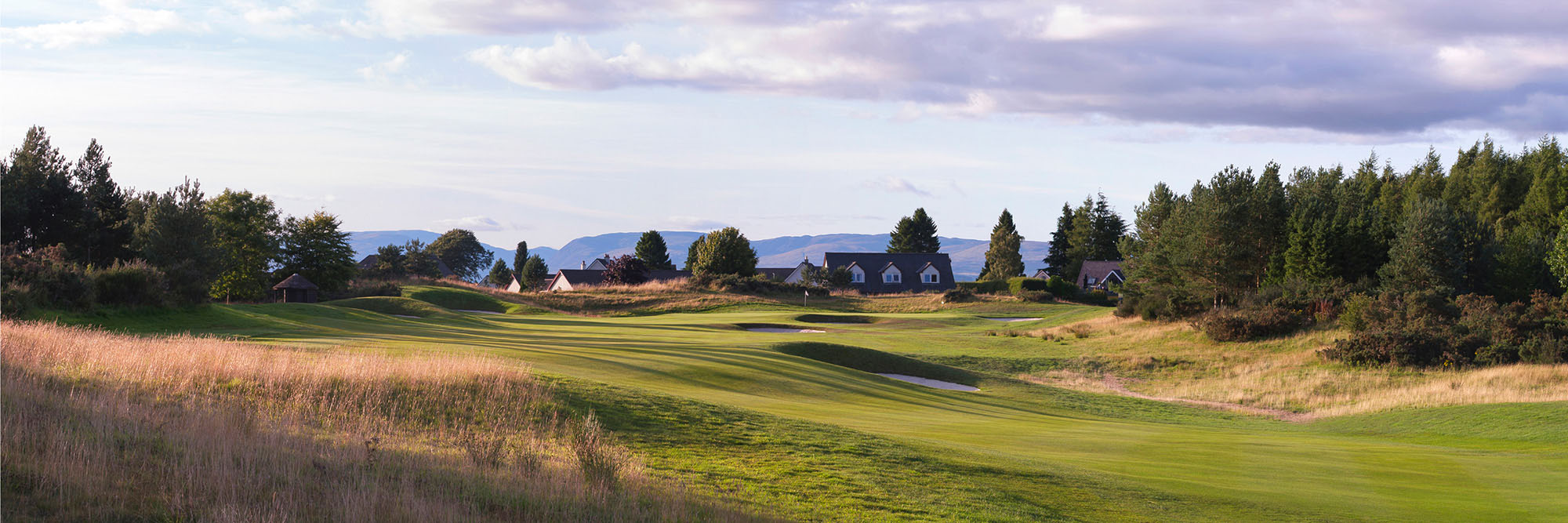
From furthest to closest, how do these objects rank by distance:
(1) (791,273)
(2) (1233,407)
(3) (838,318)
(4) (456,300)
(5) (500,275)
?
(1) (791,273), (5) (500,275), (4) (456,300), (3) (838,318), (2) (1233,407)

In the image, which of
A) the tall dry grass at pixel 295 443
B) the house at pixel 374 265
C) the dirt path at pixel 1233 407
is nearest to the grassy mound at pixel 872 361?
the dirt path at pixel 1233 407

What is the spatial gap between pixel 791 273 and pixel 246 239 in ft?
289

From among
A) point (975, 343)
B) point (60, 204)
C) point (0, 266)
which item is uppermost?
point (60, 204)

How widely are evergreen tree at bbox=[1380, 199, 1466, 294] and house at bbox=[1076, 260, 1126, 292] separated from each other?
59.3 metres

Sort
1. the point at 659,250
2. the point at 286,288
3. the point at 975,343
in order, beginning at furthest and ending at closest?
the point at 659,250
the point at 286,288
the point at 975,343

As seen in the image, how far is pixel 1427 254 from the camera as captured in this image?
135ft

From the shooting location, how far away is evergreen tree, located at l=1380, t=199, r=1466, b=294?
134ft

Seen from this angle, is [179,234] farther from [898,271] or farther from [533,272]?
[898,271]

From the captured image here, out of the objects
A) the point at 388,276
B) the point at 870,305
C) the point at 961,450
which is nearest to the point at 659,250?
the point at 388,276

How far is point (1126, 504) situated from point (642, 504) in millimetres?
5439

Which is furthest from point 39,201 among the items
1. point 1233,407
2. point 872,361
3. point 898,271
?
point 898,271

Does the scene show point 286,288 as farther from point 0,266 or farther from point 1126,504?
point 1126,504

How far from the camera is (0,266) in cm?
2317

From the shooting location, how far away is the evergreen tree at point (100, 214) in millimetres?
40188
